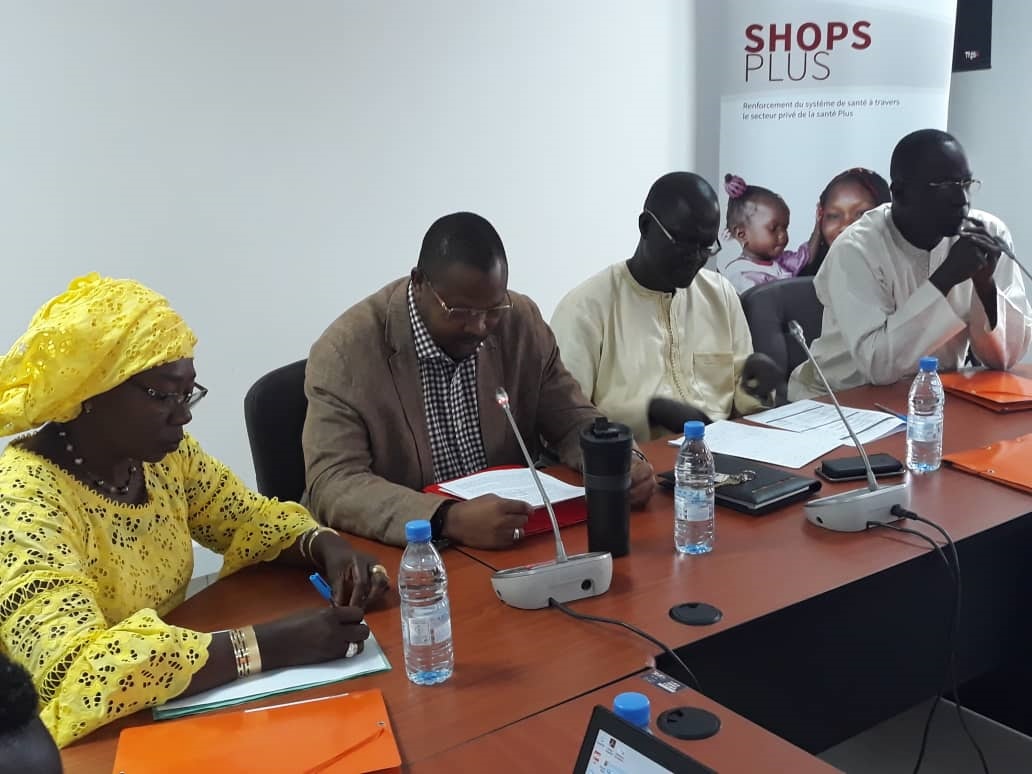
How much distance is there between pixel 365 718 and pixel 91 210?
215 cm

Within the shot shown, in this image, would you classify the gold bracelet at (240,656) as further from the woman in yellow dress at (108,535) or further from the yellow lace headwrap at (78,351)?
the yellow lace headwrap at (78,351)

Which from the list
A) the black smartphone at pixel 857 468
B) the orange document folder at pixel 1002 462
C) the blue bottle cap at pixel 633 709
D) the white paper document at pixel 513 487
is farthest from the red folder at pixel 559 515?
the orange document folder at pixel 1002 462

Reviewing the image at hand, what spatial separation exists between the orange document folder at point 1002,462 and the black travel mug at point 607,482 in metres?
0.78

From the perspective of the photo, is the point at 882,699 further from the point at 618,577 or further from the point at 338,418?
the point at 338,418

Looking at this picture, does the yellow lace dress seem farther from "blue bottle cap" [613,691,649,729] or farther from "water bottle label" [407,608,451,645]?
"blue bottle cap" [613,691,649,729]

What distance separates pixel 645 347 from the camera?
7.93 feet

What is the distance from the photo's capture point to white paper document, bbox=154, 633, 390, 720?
1099mm

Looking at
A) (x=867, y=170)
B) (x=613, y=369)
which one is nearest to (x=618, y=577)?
(x=613, y=369)

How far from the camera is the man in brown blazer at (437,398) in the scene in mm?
1617

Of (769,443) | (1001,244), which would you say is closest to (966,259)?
(1001,244)

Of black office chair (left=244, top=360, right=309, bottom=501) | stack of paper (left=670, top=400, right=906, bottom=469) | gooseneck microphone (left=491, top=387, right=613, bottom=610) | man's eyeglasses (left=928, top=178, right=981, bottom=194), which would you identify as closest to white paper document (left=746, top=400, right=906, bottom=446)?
stack of paper (left=670, top=400, right=906, bottom=469)

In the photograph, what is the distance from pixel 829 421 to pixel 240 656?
4.88 ft

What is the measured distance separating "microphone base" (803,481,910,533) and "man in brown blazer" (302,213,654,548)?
0.30m

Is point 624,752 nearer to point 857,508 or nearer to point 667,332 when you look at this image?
point 857,508
